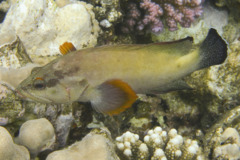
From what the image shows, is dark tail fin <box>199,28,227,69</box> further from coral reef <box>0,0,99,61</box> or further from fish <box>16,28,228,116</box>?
coral reef <box>0,0,99,61</box>

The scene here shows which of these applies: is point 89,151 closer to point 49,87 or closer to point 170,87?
point 49,87

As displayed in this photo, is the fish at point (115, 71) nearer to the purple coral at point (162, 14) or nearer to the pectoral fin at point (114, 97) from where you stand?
the pectoral fin at point (114, 97)

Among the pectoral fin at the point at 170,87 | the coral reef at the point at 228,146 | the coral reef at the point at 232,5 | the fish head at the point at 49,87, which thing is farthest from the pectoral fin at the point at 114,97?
the coral reef at the point at 232,5

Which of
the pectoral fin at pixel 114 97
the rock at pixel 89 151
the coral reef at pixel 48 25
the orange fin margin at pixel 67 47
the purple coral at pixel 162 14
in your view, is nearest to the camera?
the rock at pixel 89 151

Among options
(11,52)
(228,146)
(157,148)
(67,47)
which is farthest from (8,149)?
(228,146)

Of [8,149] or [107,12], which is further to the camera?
[107,12]

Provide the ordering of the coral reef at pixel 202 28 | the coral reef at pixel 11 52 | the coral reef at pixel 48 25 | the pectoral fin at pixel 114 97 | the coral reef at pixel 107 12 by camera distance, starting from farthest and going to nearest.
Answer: the coral reef at pixel 202 28
the coral reef at pixel 107 12
the coral reef at pixel 48 25
the coral reef at pixel 11 52
the pectoral fin at pixel 114 97

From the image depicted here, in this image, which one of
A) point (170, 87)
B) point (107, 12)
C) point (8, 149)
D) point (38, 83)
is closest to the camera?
point (8, 149)
